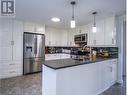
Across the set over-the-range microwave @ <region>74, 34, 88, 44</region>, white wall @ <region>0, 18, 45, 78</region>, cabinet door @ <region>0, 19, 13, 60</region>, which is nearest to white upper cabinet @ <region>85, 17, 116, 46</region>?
over-the-range microwave @ <region>74, 34, 88, 44</region>

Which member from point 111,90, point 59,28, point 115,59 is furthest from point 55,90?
point 59,28

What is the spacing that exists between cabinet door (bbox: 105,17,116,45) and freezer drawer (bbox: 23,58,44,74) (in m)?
2.89

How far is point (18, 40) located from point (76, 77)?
3.01 m

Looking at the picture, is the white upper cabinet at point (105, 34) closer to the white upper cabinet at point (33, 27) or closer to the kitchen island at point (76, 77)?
the kitchen island at point (76, 77)

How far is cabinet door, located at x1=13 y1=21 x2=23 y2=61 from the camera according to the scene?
4121 mm

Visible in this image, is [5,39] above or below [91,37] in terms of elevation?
below

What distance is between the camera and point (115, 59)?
3.39 m

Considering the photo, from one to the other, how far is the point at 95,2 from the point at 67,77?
1798 millimetres

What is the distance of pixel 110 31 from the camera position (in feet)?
11.6

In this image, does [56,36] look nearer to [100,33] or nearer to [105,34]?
[100,33]

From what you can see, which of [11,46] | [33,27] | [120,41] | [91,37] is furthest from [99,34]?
[11,46]

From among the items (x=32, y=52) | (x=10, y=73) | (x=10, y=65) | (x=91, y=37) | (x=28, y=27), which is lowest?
(x=10, y=73)

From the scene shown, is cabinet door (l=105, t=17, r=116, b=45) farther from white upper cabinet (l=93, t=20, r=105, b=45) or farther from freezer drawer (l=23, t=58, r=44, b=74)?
freezer drawer (l=23, t=58, r=44, b=74)

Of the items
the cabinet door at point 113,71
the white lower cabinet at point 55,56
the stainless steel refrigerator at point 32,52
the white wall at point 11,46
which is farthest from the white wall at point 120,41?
the white wall at point 11,46
